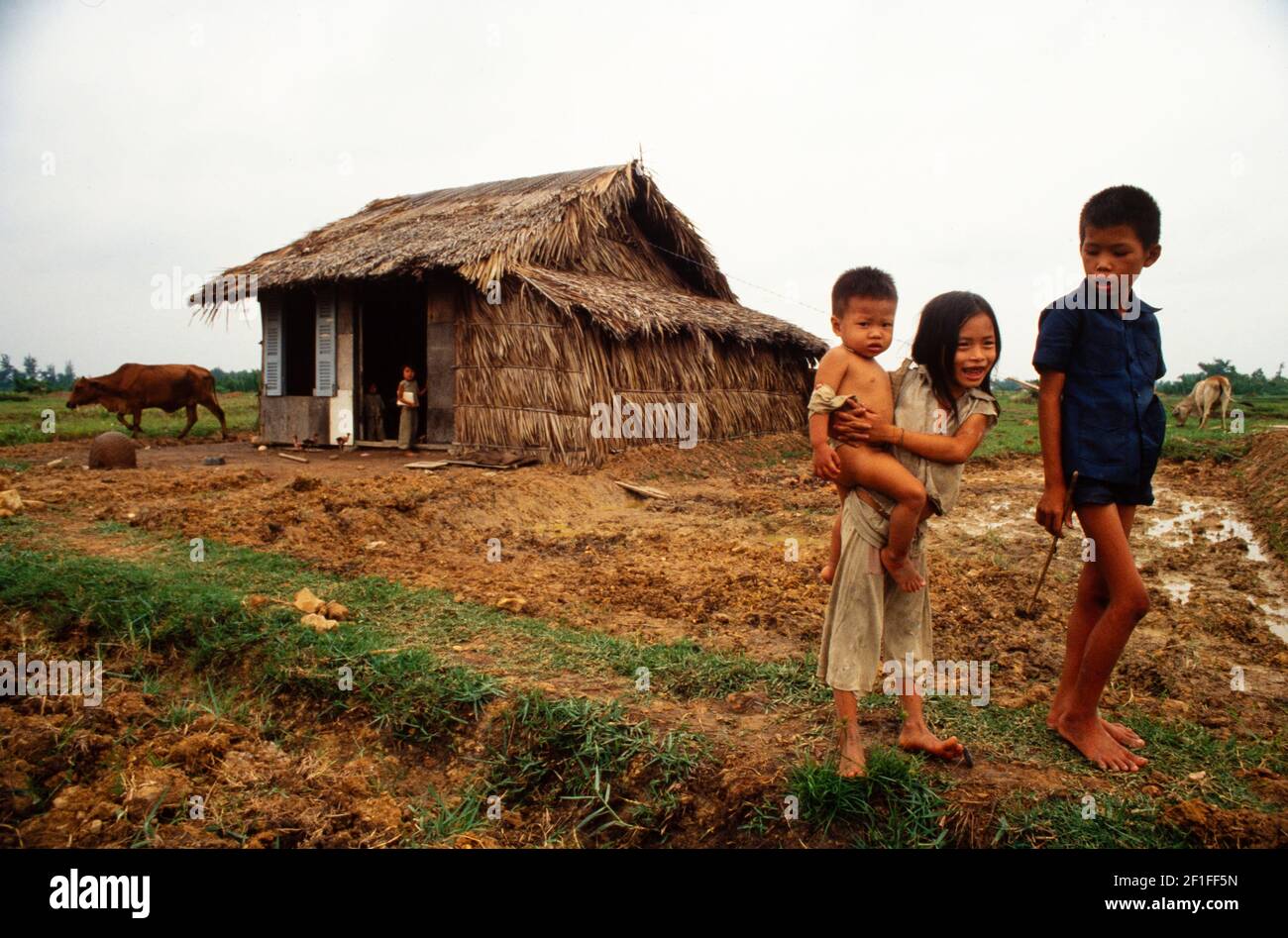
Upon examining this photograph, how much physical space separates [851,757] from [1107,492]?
114cm

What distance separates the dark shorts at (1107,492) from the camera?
2400 mm

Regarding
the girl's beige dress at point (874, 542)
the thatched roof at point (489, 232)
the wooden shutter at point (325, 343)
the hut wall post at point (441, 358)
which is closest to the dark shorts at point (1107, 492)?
the girl's beige dress at point (874, 542)

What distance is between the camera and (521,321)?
10.5m

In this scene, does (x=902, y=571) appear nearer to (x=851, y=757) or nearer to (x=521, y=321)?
(x=851, y=757)

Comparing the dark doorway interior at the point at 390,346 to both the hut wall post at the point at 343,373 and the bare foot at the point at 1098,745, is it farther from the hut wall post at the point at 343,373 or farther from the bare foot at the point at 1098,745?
the bare foot at the point at 1098,745

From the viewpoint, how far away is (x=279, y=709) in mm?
3250

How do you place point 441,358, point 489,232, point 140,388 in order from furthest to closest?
point 140,388 → point 441,358 → point 489,232

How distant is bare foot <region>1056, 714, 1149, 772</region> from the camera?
2.44 meters

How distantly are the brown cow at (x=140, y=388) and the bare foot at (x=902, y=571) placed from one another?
1435cm

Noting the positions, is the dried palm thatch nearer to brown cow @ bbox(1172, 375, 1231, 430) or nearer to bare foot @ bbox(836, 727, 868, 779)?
bare foot @ bbox(836, 727, 868, 779)

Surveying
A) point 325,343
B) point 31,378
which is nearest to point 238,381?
point 31,378

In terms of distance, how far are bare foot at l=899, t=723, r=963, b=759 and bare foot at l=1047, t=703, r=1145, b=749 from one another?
476mm
